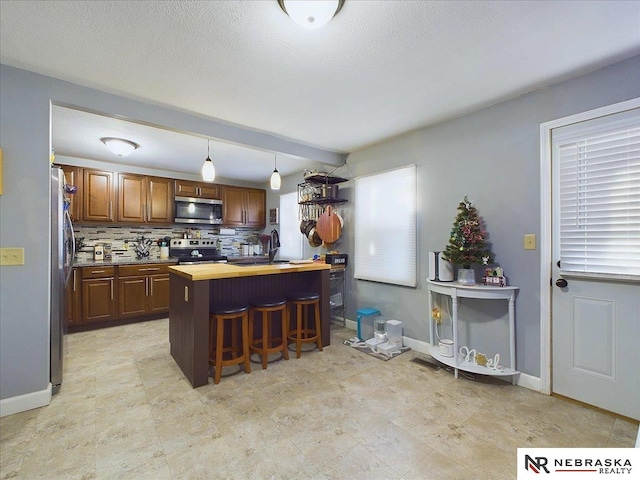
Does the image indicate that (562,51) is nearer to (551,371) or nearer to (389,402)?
(551,371)

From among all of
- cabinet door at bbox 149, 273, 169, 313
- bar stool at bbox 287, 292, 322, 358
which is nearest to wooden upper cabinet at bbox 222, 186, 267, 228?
cabinet door at bbox 149, 273, 169, 313

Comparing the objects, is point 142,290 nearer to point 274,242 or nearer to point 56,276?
point 56,276

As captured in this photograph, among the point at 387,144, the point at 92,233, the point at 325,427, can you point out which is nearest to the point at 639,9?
the point at 387,144

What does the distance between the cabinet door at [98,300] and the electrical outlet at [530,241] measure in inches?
196

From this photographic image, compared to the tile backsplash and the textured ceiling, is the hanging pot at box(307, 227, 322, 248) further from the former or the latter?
the tile backsplash

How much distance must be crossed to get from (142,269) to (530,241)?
4.82m

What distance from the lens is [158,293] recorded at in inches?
171

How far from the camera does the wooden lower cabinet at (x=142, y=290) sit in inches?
161

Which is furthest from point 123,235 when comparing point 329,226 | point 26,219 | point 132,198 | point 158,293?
point 329,226

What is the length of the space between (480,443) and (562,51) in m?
2.56

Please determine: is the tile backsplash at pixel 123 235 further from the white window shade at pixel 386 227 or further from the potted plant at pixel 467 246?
the potted plant at pixel 467 246

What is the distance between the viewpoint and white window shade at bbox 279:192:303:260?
5.12 meters

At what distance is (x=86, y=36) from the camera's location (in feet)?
5.68

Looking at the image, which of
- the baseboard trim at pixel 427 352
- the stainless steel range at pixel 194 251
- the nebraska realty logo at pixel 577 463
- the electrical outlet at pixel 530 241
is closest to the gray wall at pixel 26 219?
the stainless steel range at pixel 194 251
